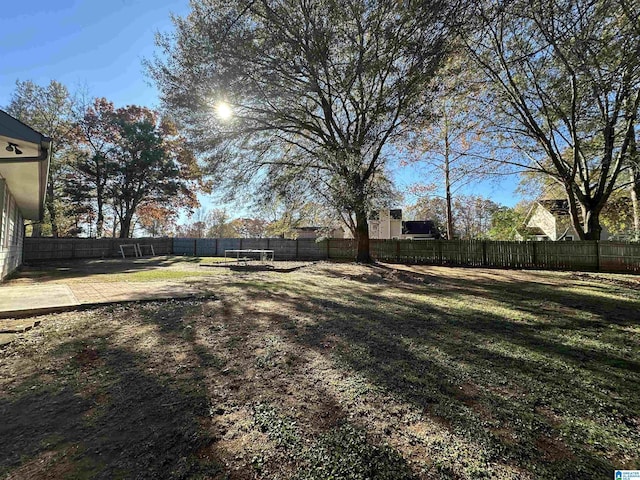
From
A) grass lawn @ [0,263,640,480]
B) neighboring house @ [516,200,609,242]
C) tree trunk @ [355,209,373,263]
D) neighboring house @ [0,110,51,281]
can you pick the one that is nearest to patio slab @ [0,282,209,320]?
grass lawn @ [0,263,640,480]

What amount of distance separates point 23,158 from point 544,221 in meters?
31.3

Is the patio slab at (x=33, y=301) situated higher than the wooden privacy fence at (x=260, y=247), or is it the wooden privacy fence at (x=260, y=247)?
the wooden privacy fence at (x=260, y=247)

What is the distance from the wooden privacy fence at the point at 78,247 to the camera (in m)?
14.8

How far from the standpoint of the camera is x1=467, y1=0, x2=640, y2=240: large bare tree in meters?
3.74

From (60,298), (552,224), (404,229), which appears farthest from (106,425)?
(404,229)

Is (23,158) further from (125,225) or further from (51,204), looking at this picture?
(125,225)

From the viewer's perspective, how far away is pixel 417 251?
15289mm

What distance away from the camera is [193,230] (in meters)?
→ 43.7

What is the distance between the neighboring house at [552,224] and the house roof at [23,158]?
24.2 m

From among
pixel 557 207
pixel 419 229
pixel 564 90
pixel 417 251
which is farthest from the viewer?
pixel 419 229

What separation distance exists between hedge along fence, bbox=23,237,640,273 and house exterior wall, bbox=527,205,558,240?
12559 mm

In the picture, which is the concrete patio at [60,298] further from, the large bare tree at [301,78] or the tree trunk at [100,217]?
the tree trunk at [100,217]

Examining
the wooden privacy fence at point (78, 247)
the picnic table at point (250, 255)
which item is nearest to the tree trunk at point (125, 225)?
the wooden privacy fence at point (78, 247)

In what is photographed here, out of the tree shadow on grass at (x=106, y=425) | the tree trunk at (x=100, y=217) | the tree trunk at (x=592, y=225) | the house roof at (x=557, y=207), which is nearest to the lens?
the tree shadow on grass at (x=106, y=425)
